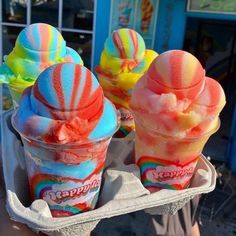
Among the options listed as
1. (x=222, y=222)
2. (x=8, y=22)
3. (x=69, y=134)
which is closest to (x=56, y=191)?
(x=69, y=134)

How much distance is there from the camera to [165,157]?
50.5 inches

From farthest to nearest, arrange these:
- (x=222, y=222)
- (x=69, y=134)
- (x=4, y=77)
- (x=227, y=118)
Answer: (x=227, y=118), (x=222, y=222), (x=4, y=77), (x=69, y=134)

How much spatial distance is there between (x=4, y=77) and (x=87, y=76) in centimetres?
57

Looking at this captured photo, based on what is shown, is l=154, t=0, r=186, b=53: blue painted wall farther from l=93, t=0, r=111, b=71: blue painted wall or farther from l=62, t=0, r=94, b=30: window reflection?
l=62, t=0, r=94, b=30: window reflection

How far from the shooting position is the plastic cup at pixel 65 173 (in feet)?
3.54

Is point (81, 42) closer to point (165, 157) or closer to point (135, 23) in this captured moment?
point (135, 23)

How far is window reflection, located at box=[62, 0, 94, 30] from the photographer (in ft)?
15.6

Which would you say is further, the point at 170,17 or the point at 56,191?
the point at 170,17

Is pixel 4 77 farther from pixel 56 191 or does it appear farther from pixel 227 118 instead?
pixel 227 118

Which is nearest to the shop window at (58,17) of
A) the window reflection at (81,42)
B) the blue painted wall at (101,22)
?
the window reflection at (81,42)

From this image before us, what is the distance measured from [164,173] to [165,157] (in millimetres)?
70

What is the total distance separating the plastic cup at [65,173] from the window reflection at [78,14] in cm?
391

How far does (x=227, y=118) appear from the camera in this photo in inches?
278

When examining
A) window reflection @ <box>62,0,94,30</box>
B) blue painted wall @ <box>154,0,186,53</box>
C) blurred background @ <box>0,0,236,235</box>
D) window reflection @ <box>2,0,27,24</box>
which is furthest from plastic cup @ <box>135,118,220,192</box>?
window reflection @ <box>2,0,27,24</box>
